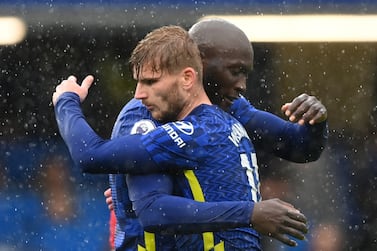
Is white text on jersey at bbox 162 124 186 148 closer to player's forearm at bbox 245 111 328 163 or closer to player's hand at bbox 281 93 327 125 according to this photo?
player's hand at bbox 281 93 327 125

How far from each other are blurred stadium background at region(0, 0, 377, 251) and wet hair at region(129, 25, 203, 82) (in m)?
3.81

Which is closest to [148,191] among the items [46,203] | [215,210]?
[215,210]

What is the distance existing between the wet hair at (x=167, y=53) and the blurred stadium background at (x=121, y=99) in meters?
3.81

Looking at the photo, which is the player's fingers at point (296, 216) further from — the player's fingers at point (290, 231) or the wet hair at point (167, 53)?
the wet hair at point (167, 53)

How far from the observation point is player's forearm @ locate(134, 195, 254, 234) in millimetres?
3837

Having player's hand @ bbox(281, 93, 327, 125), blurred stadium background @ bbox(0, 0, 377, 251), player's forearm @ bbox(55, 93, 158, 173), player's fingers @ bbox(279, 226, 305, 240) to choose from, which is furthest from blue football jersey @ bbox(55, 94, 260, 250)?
blurred stadium background @ bbox(0, 0, 377, 251)

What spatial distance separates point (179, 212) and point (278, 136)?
84cm

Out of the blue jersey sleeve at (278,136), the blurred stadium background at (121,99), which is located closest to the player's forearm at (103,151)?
the blue jersey sleeve at (278,136)

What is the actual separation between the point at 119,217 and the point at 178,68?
560mm

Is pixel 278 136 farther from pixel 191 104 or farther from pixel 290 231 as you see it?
pixel 290 231

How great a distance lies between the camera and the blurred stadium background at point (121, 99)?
26.0ft

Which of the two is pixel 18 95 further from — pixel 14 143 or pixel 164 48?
pixel 164 48

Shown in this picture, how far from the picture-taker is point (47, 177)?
8062 millimetres

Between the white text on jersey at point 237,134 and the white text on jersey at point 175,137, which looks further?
the white text on jersey at point 237,134
